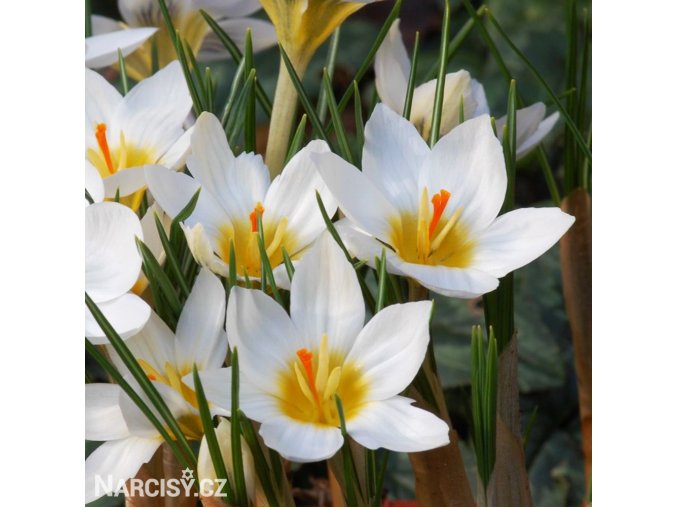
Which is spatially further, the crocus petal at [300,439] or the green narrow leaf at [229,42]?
the green narrow leaf at [229,42]

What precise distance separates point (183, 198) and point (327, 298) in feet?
0.20

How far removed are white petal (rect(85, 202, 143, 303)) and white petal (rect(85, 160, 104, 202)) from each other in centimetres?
1

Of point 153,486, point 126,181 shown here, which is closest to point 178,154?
point 126,181

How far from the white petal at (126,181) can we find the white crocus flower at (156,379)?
5 cm

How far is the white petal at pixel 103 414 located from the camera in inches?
12.7

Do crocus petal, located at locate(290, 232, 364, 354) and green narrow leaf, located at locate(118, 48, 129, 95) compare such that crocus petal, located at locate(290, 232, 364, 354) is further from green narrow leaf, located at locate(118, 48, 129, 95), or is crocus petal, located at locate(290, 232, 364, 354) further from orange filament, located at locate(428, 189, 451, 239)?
green narrow leaf, located at locate(118, 48, 129, 95)

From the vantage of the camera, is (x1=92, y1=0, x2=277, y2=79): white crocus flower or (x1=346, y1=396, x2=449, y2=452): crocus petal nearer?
(x1=346, y1=396, x2=449, y2=452): crocus petal

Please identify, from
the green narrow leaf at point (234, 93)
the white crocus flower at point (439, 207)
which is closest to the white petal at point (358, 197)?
the white crocus flower at point (439, 207)

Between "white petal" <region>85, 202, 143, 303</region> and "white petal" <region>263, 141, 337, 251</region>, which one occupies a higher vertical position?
"white petal" <region>263, 141, 337, 251</region>

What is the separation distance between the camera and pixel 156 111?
373mm

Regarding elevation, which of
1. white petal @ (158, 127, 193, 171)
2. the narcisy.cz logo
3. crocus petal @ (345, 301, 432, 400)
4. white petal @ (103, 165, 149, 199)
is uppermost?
white petal @ (158, 127, 193, 171)

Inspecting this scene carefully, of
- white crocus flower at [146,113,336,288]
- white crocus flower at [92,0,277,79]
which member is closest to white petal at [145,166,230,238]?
white crocus flower at [146,113,336,288]

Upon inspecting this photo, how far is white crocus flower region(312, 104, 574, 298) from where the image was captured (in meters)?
0.31

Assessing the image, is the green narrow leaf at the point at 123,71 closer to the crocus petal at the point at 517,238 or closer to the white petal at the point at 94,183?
the white petal at the point at 94,183
